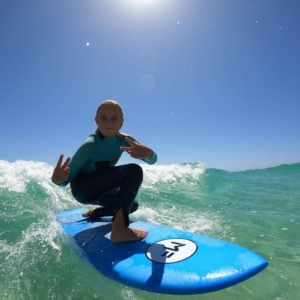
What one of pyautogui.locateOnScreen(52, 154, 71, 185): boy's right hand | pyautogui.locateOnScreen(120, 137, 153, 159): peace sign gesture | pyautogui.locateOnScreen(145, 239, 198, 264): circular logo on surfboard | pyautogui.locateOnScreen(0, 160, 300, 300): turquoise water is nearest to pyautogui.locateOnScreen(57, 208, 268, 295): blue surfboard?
pyautogui.locateOnScreen(145, 239, 198, 264): circular logo on surfboard

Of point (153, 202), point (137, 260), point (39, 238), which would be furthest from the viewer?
point (153, 202)

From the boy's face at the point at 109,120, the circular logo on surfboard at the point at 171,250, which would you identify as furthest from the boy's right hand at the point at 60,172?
the circular logo on surfboard at the point at 171,250

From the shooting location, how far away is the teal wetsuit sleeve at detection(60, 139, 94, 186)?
Answer: 2.47m

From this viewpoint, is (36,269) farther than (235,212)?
No

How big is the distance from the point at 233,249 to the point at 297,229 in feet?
7.49

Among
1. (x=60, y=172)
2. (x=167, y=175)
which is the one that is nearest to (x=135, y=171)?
(x=60, y=172)

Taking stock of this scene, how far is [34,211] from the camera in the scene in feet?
14.8

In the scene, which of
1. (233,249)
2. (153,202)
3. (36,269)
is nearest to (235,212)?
(153,202)

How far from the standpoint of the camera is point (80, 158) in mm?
2498

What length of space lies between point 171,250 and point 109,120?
1.49 meters

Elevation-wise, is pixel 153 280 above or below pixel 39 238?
above

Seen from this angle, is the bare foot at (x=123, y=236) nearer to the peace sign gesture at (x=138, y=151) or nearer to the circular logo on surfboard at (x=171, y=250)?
the circular logo on surfboard at (x=171, y=250)

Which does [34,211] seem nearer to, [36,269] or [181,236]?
[36,269]

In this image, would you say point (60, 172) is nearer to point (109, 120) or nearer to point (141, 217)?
point (109, 120)
